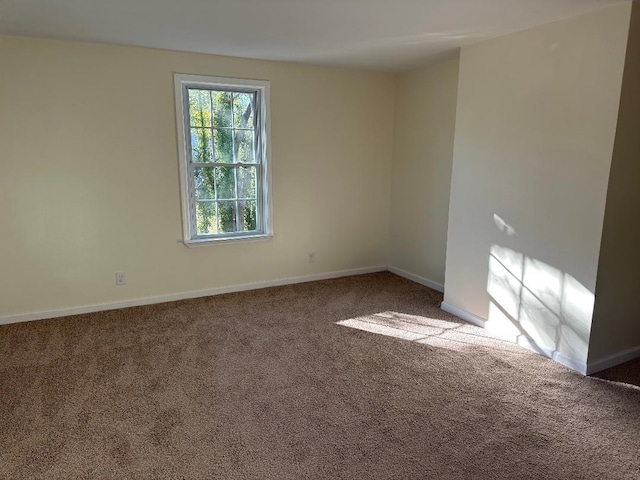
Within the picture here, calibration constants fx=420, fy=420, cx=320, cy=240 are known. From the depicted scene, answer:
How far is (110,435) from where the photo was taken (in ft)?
7.20

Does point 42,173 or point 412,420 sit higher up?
point 42,173

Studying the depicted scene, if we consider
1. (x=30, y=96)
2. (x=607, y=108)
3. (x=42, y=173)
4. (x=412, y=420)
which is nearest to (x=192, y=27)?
(x=30, y=96)

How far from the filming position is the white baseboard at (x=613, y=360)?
9.31ft

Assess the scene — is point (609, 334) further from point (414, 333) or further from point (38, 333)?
point (38, 333)

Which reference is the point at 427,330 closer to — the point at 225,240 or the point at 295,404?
the point at 295,404

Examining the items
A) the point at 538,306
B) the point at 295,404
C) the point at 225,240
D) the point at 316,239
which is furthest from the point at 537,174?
the point at 225,240

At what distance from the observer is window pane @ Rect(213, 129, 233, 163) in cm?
425

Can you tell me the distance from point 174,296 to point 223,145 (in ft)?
5.27

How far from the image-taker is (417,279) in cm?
487

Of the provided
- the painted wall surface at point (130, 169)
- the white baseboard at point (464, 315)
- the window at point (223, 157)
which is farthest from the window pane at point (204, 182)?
the white baseboard at point (464, 315)

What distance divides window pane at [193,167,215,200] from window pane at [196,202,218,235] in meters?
0.08

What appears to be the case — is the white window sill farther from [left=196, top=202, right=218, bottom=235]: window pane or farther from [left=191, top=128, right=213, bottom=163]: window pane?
[left=191, top=128, right=213, bottom=163]: window pane

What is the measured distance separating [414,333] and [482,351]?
547 millimetres

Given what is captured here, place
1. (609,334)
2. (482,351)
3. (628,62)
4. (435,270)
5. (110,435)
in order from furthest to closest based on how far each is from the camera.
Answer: (435,270)
(482,351)
(609,334)
(628,62)
(110,435)
